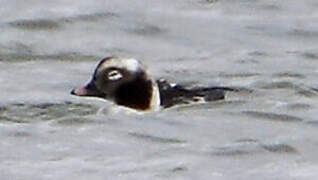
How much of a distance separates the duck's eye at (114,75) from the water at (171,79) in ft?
0.63

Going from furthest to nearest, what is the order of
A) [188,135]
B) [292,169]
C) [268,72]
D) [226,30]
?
1. [226,30]
2. [268,72]
3. [188,135]
4. [292,169]

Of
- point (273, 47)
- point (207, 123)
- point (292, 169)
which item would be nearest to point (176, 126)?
point (207, 123)

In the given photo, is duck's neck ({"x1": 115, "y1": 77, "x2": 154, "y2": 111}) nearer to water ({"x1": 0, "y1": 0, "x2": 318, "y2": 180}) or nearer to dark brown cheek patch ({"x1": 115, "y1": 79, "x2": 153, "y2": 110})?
dark brown cheek patch ({"x1": 115, "y1": 79, "x2": 153, "y2": 110})

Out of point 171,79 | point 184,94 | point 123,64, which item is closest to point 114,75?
point 123,64

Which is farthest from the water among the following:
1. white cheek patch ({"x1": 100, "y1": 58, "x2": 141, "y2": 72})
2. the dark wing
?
white cheek patch ({"x1": 100, "y1": 58, "x2": 141, "y2": 72})

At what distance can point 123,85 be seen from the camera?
15.7 m

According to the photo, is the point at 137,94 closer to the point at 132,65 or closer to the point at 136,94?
the point at 136,94

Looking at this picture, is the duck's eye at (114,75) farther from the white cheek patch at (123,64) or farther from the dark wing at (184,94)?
the dark wing at (184,94)

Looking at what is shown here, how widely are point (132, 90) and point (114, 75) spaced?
0.71ft

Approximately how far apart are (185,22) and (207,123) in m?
3.30

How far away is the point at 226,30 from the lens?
1791 cm

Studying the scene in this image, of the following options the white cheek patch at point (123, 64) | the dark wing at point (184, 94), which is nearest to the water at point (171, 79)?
the dark wing at point (184, 94)

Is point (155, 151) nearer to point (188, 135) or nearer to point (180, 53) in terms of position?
point (188, 135)

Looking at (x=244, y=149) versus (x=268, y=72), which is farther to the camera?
(x=268, y=72)
